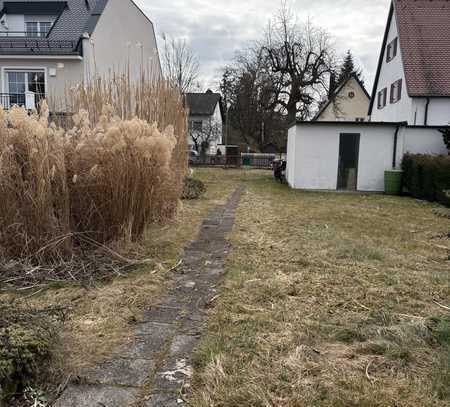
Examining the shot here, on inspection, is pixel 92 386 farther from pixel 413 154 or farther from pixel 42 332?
pixel 413 154

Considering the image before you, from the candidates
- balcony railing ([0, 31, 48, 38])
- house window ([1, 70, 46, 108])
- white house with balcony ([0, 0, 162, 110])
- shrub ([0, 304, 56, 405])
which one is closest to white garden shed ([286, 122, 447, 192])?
white house with balcony ([0, 0, 162, 110])

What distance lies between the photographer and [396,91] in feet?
61.4

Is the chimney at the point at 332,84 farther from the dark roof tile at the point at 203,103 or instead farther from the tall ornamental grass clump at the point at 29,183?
the tall ornamental grass clump at the point at 29,183

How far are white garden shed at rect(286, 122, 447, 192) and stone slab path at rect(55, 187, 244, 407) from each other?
942 cm

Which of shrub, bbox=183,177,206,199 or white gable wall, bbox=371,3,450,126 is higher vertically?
white gable wall, bbox=371,3,450,126

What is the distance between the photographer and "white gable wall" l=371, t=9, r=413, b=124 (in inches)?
669

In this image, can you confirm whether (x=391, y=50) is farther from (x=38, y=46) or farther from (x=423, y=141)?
(x=38, y=46)

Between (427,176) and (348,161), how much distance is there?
2.56 meters

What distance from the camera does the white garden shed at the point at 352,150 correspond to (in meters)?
12.5

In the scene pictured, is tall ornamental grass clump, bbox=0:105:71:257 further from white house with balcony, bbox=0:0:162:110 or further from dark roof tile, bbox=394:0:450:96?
dark roof tile, bbox=394:0:450:96

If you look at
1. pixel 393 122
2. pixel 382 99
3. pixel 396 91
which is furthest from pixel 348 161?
pixel 382 99

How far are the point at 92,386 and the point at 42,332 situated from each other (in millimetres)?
402

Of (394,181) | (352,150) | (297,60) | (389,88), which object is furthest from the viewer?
(297,60)

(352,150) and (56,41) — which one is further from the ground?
(56,41)
